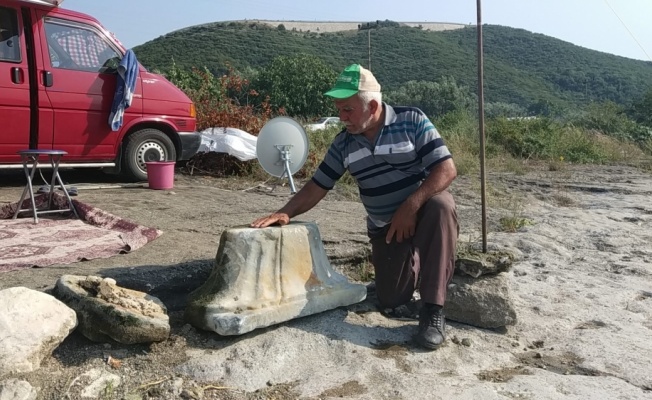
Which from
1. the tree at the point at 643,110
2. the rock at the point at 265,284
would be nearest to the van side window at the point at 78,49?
the rock at the point at 265,284

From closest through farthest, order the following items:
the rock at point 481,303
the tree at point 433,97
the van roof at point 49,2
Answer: the rock at point 481,303, the van roof at point 49,2, the tree at point 433,97

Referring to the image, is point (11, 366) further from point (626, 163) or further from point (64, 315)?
point (626, 163)

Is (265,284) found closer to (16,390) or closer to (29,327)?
(29,327)

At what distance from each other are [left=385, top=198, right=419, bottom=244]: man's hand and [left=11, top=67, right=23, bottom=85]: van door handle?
4.69m

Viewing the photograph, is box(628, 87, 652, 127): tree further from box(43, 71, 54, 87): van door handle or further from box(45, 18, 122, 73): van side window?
box(43, 71, 54, 87): van door handle

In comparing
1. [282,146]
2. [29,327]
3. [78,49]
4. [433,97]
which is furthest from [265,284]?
[433,97]

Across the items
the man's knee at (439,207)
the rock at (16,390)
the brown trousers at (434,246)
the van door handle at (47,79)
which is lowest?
the rock at (16,390)

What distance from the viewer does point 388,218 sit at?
10.7 ft

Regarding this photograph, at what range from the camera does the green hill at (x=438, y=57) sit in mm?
47969

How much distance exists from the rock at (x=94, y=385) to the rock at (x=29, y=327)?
0.20 metres

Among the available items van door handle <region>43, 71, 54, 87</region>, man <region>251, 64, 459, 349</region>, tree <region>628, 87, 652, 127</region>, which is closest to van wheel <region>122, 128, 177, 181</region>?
van door handle <region>43, 71, 54, 87</region>

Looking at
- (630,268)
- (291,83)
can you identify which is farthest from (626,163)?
(291,83)

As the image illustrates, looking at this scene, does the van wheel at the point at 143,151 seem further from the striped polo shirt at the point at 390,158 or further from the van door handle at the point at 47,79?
the striped polo shirt at the point at 390,158

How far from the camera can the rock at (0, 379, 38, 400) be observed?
2312 mm
